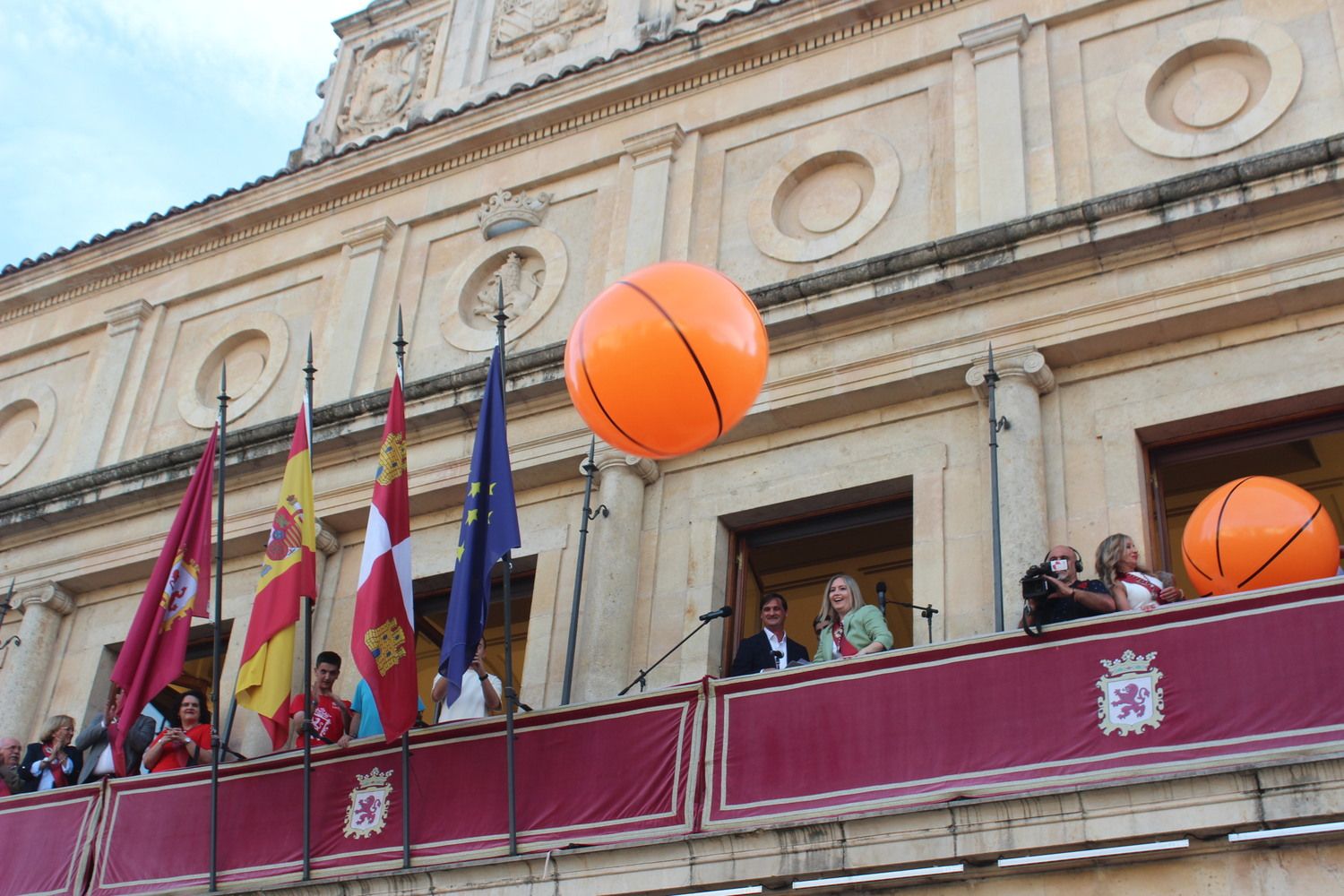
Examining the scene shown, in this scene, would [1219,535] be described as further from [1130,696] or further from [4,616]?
[4,616]

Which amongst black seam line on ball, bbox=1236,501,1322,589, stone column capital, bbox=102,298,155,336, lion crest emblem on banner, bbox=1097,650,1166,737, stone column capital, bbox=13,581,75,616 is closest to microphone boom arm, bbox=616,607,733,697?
lion crest emblem on banner, bbox=1097,650,1166,737

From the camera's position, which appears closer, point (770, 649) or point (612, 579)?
point (770, 649)

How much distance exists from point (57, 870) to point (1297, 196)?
9752 millimetres

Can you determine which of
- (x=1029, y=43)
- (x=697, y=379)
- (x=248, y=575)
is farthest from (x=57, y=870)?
(x=1029, y=43)

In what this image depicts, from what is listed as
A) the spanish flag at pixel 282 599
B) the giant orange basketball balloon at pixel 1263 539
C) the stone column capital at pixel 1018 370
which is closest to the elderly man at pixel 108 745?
the spanish flag at pixel 282 599

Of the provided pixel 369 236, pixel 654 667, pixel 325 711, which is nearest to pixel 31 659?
pixel 325 711

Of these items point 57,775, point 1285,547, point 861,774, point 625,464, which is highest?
point 625,464

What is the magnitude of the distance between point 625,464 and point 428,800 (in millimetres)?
3297

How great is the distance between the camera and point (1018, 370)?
12.1 metres

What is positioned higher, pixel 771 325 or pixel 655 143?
pixel 655 143

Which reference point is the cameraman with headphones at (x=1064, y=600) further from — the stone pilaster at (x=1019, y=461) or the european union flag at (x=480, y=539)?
the european union flag at (x=480, y=539)

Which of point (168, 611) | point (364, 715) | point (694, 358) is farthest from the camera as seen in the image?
point (168, 611)

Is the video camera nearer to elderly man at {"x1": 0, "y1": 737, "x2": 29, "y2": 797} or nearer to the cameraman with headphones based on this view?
the cameraman with headphones

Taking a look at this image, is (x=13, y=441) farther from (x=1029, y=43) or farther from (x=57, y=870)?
(x=1029, y=43)
